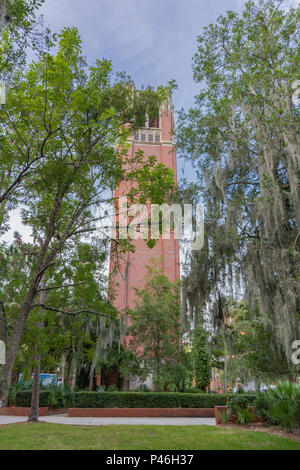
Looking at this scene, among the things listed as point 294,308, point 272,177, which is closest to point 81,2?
point 272,177

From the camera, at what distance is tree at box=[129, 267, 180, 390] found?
14.8 meters

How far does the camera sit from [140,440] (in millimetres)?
5910

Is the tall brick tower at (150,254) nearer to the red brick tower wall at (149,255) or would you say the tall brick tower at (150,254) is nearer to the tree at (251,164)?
the red brick tower wall at (149,255)

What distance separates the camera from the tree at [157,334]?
48.5 ft

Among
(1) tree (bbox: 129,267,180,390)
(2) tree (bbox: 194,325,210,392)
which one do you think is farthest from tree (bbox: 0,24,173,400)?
(2) tree (bbox: 194,325,210,392)

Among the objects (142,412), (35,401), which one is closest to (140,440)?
(35,401)

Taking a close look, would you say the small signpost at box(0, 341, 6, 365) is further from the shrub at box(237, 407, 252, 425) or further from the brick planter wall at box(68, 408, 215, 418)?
the brick planter wall at box(68, 408, 215, 418)

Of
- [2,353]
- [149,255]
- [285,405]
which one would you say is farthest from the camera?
[149,255]

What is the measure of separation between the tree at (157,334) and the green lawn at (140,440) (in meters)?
7.64

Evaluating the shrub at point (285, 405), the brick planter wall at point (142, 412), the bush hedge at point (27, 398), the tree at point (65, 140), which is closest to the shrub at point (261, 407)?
the shrub at point (285, 405)

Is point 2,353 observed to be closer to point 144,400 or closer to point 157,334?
point 144,400

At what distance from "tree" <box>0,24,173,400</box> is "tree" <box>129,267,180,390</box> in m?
7.98

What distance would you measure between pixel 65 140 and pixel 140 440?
5815 millimetres
